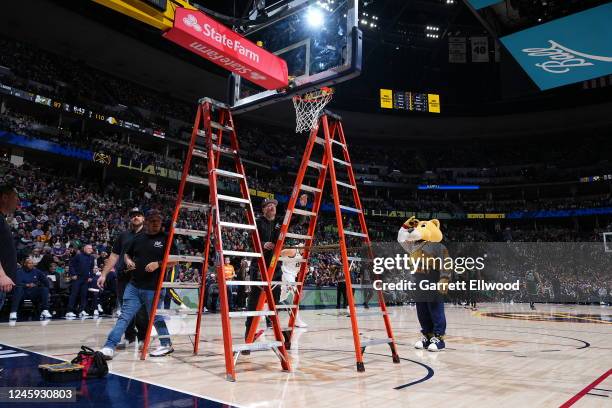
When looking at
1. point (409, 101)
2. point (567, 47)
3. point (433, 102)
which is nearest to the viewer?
point (567, 47)

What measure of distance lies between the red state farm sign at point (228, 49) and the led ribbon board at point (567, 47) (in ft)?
11.3

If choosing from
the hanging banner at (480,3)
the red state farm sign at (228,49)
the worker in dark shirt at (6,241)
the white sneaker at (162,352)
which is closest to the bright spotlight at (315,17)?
the red state farm sign at (228,49)

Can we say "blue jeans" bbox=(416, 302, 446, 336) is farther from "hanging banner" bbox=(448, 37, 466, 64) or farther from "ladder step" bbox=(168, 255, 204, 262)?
"hanging banner" bbox=(448, 37, 466, 64)

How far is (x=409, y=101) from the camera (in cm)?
3653

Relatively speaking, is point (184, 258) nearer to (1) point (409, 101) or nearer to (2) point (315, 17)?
(2) point (315, 17)

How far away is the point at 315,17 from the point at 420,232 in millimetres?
3612

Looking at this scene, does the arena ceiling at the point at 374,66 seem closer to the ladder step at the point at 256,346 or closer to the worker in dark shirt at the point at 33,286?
the worker in dark shirt at the point at 33,286

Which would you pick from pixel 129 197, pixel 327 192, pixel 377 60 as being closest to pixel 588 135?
pixel 377 60

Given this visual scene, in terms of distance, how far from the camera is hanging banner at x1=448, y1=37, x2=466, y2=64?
34688 millimetres

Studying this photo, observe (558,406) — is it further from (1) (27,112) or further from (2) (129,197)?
(1) (27,112)

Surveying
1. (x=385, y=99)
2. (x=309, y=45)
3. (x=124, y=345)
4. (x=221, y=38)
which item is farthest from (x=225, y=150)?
(x=385, y=99)

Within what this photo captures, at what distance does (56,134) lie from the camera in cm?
2586

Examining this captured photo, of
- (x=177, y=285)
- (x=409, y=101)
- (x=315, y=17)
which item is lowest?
(x=177, y=285)

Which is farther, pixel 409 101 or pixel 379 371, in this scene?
pixel 409 101
